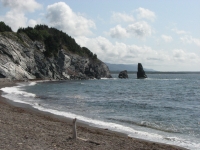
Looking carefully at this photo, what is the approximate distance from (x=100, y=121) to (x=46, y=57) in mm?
86951

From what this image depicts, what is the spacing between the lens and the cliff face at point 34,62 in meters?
78.0

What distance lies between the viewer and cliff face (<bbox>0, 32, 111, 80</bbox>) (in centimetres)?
7800

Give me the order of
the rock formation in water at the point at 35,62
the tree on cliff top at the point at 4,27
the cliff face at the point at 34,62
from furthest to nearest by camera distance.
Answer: the tree on cliff top at the point at 4,27 < the rock formation in water at the point at 35,62 < the cliff face at the point at 34,62

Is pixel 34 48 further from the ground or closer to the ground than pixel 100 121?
further from the ground

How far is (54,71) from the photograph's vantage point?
105 meters

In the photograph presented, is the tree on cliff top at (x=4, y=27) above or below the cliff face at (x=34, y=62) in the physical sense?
above

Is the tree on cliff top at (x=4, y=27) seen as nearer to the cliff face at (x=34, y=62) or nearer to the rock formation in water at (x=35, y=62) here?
the rock formation in water at (x=35, y=62)

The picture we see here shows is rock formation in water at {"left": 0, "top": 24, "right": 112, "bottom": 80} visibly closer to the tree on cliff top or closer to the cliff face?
the cliff face

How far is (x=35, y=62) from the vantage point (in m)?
95.8

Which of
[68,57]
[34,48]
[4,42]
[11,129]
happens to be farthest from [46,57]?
[11,129]

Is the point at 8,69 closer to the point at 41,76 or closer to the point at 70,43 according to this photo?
the point at 41,76

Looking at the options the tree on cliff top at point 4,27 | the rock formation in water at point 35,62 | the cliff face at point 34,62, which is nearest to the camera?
the cliff face at point 34,62

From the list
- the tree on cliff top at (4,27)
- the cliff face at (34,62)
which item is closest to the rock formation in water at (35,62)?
the cliff face at (34,62)

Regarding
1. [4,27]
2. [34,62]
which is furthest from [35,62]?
[4,27]
